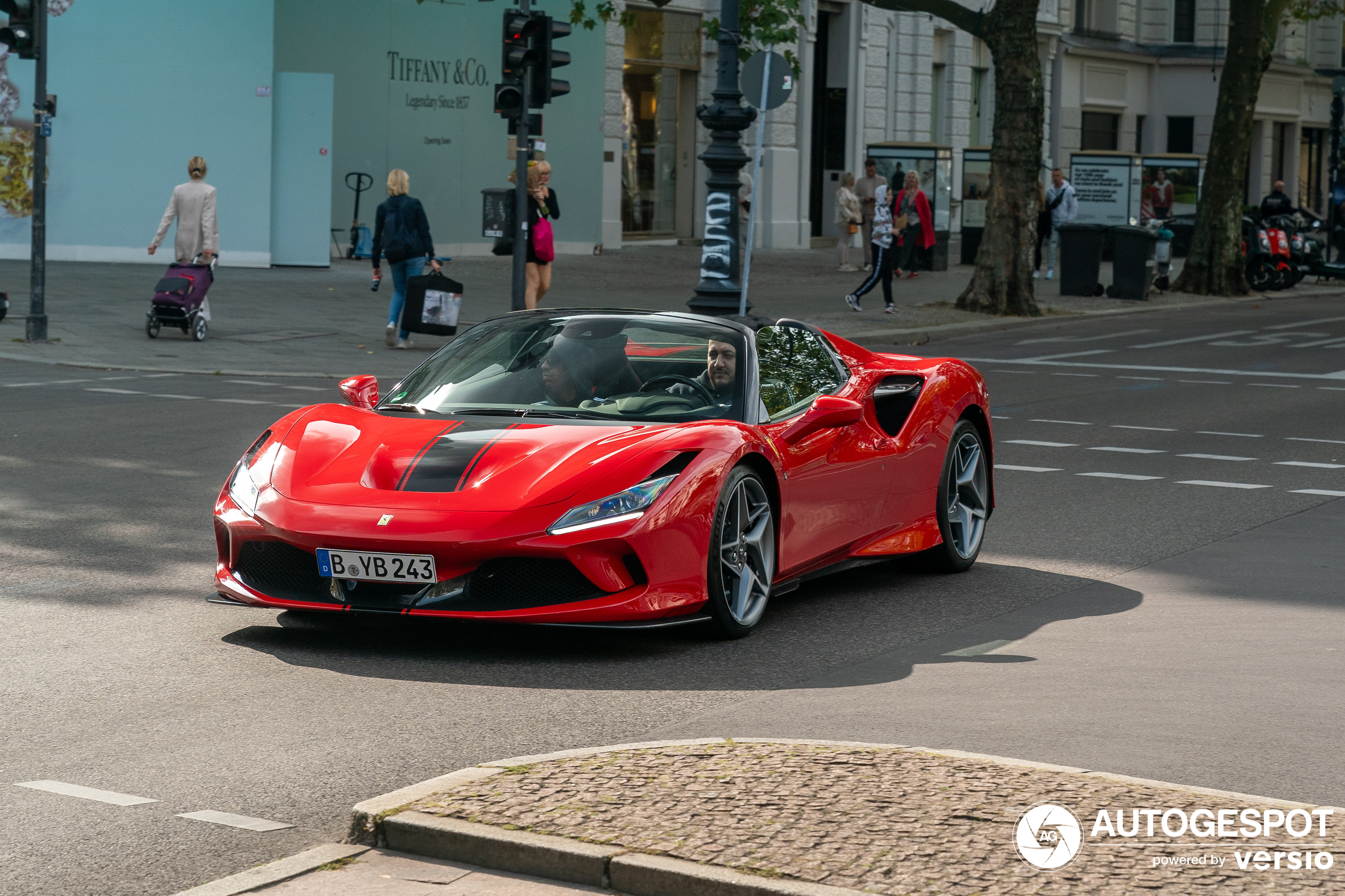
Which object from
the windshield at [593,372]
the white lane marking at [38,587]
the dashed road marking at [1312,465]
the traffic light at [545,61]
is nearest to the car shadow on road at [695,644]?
the windshield at [593,372]

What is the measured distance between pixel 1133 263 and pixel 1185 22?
32249 mm

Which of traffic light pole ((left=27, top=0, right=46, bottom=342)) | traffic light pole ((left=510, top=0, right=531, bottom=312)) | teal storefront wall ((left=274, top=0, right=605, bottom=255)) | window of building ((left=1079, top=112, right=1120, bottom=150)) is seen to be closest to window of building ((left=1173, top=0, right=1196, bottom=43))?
window of building ((left=1079, top=112, right=1120, bottom=150))

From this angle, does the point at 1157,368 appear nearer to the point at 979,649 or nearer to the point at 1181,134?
the point at 979,649

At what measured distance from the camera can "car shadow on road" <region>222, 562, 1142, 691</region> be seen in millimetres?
6199

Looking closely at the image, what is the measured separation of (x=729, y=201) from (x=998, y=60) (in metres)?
6.97

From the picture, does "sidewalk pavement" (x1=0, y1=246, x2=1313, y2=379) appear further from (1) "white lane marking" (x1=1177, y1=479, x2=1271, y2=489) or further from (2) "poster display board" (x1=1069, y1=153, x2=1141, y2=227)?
(1) "white lane marking" (x1=1177, y1=479, x2=1271, y2=489)

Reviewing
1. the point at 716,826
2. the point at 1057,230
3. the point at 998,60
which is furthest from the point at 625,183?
the point at 716,826

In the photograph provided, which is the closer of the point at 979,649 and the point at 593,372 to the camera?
the point at 979,649

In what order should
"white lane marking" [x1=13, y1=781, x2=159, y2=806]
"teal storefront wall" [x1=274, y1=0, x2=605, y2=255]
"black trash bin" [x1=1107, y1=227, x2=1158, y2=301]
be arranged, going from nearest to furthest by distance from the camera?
"white lane marking" [x1=13, y1=781, x2=159, y2=806], "teal storefront wall" [x1=274, y1=0, x2=605, y2=255], "black trash bin" [x1=1107, y1=227, x2=1158, y2=301]

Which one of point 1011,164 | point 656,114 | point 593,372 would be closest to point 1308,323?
point 1011,164

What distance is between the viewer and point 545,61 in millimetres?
18453

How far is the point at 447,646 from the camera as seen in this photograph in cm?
661

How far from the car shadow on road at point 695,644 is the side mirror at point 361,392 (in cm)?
91

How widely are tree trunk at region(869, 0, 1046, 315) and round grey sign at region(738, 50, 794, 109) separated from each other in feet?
21.7
